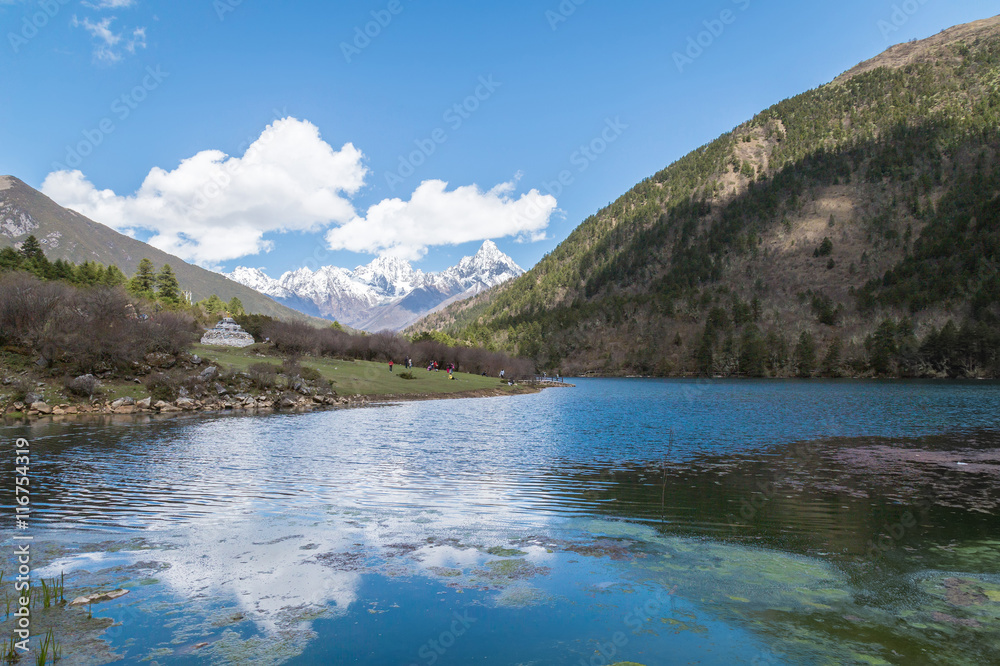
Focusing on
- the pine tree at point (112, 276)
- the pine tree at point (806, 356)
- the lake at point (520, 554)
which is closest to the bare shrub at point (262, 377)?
the lake at point (520, 554)

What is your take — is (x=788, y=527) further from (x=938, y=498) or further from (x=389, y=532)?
(x=389, y=532)

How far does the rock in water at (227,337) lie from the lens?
91000mm

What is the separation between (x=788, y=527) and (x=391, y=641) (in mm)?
11716

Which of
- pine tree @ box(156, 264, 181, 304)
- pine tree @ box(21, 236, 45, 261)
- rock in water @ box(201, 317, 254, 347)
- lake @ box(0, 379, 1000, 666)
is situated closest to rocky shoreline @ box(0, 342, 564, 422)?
lake @ box(0, 379, 1000, 666)

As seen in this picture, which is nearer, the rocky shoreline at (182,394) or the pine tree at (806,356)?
the rocky shoreline at (182,394)

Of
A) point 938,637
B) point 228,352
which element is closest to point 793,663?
point 938,637

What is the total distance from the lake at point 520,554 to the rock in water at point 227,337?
6621 cm

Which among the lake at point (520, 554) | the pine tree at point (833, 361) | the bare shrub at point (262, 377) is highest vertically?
the pine tree at point (833, 361)

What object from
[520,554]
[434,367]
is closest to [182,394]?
[520,554]

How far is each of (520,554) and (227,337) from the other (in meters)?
94.0

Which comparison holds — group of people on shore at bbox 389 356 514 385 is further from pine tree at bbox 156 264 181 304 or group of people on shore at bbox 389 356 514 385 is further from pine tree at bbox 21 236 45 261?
pine tree at bbox 21 236 45 261

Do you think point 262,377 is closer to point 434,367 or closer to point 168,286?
point 434,367

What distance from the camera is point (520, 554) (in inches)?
480

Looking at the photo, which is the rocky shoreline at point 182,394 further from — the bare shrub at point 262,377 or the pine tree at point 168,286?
the pine tree at point 168,286
